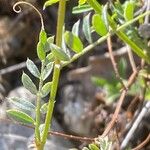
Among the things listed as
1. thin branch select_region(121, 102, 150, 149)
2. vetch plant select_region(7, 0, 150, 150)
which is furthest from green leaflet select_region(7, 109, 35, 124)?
thin branch select_region(121, 102, 150, 149)

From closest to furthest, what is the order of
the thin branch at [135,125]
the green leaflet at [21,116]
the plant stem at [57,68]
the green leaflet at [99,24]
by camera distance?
the plant stem at [57,68], the green leaflet at [21,116], the green leaflet at [99,24], the thin branch at [135,125]

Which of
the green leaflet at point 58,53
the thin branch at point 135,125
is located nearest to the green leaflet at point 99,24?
the green leaflet at point 58,53

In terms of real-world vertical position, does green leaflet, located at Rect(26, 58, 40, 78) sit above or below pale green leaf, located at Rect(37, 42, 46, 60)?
below

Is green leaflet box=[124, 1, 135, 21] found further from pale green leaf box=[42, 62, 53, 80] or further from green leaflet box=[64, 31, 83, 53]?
pale green leaf box=[42, 62, 53, 80]

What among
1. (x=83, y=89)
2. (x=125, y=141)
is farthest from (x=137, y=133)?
(x=83, y=89)

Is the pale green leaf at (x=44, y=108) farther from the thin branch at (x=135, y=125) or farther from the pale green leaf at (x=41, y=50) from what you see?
the thin branch at (x=135, y=125)

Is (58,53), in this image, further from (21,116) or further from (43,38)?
(21,116)

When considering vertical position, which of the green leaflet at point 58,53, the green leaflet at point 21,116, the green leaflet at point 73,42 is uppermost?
the green leaflet at point 58,53

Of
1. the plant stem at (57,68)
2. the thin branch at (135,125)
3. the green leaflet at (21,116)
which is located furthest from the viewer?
the thin branch at (135,125)

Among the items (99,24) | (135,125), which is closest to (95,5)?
(99,24)
